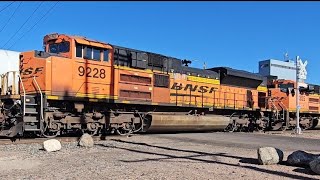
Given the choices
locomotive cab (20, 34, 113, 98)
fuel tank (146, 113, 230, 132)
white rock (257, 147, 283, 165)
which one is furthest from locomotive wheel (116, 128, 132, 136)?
white rock (257, 147, 283, 165)

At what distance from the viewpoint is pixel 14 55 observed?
17.0m

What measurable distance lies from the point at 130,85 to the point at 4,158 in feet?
24.5

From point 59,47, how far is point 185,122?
717 cm

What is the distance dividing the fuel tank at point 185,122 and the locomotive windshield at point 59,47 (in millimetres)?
4780

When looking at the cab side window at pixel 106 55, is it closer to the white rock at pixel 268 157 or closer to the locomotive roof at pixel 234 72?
the locomotive roof at pixel 234 72

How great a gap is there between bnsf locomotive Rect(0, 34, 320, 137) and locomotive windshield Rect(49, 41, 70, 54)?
0.04 m

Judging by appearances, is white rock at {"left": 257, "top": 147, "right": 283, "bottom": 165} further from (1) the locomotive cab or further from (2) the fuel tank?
(2) the fuel tank

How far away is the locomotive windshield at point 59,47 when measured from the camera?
14769 mm

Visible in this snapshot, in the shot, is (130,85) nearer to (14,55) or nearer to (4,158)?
(14,55)

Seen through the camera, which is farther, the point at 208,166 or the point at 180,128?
the point at 180,128

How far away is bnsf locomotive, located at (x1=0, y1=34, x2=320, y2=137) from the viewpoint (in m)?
14.0

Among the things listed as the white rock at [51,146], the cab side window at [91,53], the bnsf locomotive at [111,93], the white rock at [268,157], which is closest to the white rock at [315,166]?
the white rock at [268,157]

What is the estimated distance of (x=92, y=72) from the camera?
15.2 metres

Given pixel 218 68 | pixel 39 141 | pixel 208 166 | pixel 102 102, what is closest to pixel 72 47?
pixel 102 102
